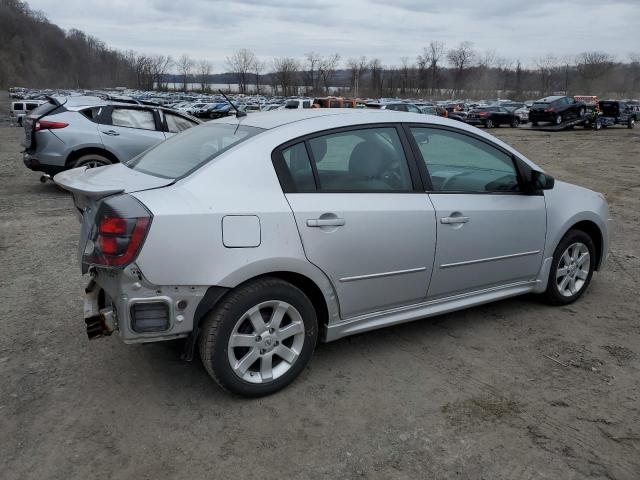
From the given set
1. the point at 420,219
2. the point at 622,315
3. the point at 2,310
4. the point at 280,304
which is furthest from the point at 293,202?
the point at 622,315

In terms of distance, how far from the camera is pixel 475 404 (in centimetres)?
319

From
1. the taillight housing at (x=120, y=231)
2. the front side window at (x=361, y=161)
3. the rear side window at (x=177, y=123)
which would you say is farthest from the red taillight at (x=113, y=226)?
the rear side window at (x=177, y=123)

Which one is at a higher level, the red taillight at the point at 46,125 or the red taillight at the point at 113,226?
the red taillight at the point at 46,125

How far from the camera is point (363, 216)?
335cm

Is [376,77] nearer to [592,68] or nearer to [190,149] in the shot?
[592,68]

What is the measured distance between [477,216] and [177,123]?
7.59m

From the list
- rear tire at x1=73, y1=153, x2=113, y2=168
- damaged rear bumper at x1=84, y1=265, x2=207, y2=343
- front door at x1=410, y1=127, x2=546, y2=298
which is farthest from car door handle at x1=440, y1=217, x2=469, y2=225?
rear tire at x1=73, y1=153, x2=113, y2=168

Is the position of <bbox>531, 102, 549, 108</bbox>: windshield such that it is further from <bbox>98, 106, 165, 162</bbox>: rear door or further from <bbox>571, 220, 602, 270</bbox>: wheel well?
<bbox>571, 220, 602, 270</bbox>: wheel well

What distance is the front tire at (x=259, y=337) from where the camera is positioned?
2.98 m

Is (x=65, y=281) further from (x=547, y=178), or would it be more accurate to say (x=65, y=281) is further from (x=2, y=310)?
(x=547, y=178)

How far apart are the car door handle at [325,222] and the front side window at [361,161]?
0.22m

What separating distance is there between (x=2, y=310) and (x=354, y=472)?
3308 millimetres

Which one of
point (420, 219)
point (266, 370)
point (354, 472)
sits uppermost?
point (420, 219)

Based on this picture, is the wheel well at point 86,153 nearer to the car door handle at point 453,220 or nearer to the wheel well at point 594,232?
the car door handle at point 453,220
